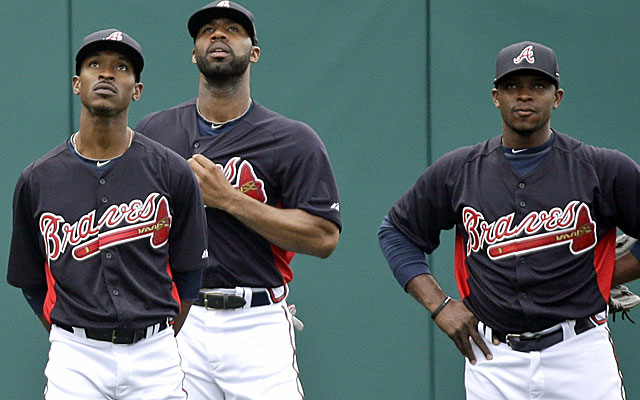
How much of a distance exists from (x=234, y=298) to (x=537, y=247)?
1.16 metres

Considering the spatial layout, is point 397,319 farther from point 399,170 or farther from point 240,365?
point 240,365

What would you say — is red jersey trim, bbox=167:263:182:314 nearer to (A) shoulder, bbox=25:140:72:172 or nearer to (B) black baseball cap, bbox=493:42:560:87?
(A) shoulder, bbox=25:140:72:172

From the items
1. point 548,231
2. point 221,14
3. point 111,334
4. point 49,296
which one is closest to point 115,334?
point 111,334

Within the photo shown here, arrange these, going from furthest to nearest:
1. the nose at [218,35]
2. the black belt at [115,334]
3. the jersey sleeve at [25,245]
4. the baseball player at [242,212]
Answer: the nose at [218,35], the baseball player at [242,212], the jersey sleeve at [25,245], the black belt at [115,334]

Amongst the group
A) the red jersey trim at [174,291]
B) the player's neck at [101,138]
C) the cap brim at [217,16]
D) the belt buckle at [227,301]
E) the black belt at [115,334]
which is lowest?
the black belt at [115,334]

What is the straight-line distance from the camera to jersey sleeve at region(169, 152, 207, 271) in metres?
3.77

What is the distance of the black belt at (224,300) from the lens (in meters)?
4.09

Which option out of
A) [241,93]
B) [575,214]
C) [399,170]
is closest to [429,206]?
[575,214]

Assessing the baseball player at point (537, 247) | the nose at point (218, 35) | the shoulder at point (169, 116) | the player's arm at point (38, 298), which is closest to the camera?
the player's arm at point (38, 298)

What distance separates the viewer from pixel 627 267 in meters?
4.13

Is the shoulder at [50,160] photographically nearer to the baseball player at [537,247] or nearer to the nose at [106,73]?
the nose at [106,73]

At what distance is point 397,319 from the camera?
5.60 meters

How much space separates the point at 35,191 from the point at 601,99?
3.13m

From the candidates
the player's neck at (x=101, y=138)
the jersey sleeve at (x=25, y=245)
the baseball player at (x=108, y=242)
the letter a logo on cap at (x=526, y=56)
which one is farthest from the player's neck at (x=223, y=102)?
the letter a logo on cap at (x=526, y=56)
